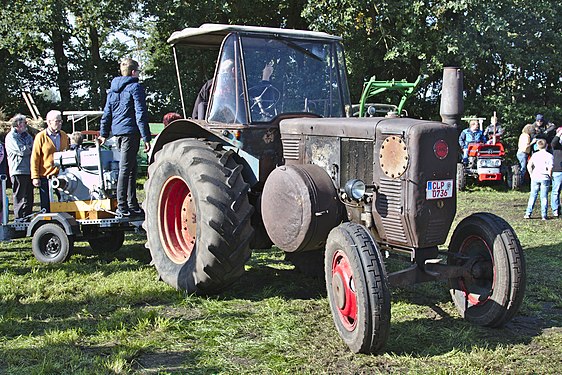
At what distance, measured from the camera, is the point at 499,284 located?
14.6ft

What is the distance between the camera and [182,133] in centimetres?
626

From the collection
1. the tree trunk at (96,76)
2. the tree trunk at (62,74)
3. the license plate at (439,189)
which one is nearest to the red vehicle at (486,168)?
the license plate at (439,189)

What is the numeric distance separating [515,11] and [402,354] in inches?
598

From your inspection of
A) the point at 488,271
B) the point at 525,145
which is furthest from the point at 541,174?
the point at 488,271

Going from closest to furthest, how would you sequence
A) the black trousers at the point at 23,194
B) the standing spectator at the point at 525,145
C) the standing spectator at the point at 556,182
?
the black trousers at the point at 23,194
the standing spectator at the point at 556,182
the standing spectator at the point at 525,145

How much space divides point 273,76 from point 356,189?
5.11 feet

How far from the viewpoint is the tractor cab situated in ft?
18.0

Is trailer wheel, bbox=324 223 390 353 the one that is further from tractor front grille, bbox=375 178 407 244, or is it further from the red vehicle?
the red vehicle

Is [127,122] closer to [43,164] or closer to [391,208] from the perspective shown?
[43,164]

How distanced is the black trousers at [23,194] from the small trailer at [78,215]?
0.85 metres

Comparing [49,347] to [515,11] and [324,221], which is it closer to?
[324,221]

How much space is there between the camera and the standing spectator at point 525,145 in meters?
14.1

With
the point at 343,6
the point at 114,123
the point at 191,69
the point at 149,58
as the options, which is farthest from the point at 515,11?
the point at 114,123

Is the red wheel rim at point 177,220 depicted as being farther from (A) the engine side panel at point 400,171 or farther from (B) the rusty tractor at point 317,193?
(A) the engine side panel at point 400,171
